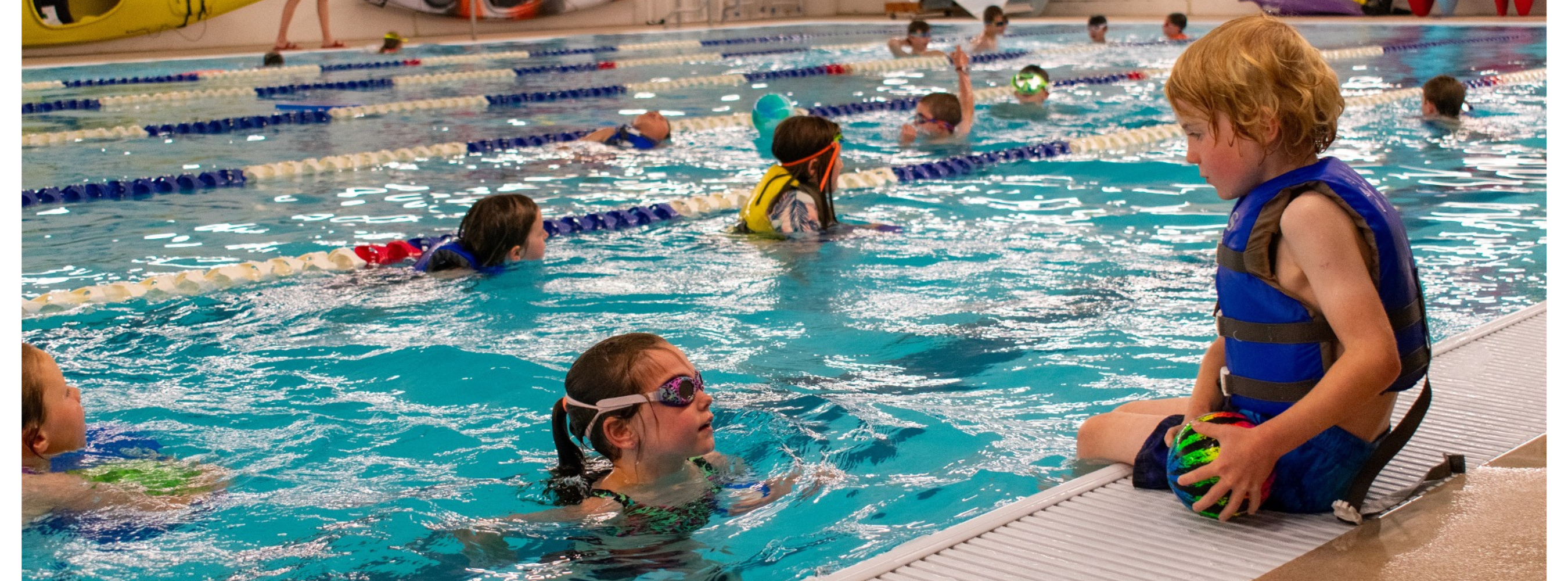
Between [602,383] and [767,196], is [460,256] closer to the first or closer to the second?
[767,196]

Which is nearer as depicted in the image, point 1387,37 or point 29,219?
point 29,219

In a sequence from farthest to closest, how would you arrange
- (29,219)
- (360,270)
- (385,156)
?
(385,156)
(29,219)
(360,270)

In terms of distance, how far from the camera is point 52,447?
2.84m

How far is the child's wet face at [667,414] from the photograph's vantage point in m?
2.57

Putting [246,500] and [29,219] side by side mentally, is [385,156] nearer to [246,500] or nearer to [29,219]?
[29,219]

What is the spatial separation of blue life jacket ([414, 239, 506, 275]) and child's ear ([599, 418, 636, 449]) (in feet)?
9.01

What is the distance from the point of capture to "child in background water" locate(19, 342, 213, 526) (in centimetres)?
273

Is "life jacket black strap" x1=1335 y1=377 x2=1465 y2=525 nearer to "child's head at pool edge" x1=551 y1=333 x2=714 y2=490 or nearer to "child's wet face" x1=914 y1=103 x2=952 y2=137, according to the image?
"child's head at pool edge" x1=551 y1=333 x2=714 y2=490

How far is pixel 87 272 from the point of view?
5441 millimetres

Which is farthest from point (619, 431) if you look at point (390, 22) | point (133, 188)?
point (390, 22)

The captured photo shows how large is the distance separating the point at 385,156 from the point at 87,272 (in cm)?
306

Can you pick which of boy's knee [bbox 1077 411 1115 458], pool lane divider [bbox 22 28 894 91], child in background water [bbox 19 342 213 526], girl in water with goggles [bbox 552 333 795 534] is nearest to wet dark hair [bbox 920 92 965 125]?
boy's knee [bbox 1077 411 1115 458]

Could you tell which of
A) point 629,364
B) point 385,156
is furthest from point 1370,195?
point 385,156

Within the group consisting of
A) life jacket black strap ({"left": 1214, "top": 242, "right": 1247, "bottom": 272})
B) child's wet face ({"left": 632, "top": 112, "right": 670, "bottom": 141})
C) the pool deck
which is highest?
child's wet face ({"left": 632, "top": 112, "right": 670, "bottom": 141})
